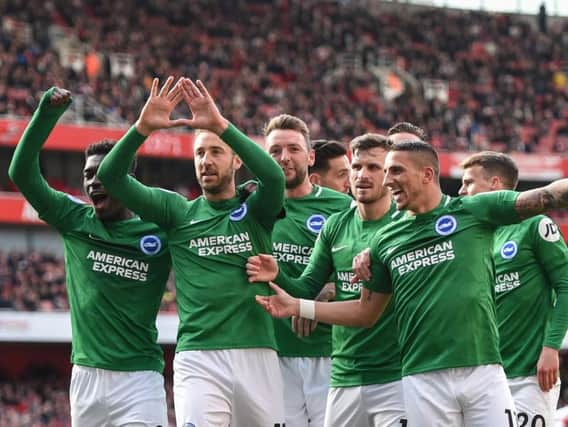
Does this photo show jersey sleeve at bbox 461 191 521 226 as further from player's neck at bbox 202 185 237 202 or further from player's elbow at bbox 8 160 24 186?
player's elbow at bbox 8 160 24 186

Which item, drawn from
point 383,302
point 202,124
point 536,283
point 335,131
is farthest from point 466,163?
point 335,131

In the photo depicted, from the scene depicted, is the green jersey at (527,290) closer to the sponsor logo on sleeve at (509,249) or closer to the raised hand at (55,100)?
the sponsor logo on sleeve at (509,249)

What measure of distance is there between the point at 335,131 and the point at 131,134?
28341mm

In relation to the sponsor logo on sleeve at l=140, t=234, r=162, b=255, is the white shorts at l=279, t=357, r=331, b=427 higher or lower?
lower

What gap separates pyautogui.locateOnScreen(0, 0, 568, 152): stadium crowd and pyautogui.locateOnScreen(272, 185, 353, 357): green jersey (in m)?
22.6

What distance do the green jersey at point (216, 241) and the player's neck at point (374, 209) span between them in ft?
2.10

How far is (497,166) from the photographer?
8281mm

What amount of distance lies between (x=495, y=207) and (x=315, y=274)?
1.47 m

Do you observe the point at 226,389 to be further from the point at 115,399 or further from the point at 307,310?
the point at 115,399

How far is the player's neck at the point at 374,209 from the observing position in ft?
25.5

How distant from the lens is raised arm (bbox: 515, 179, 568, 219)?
20.9ft

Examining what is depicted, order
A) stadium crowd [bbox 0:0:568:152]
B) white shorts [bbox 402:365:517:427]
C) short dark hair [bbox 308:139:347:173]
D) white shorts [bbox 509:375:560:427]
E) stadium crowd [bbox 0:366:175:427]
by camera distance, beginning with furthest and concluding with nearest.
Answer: stadium crowd [bbox 0:0:568:152] < stadium crowd [bbox 0:366:175:427] < short dark hair [bbox 308:139:347:173] < white shorts [bbox 509:375:560:427] < white shorts [bbox 402:365:517:427]

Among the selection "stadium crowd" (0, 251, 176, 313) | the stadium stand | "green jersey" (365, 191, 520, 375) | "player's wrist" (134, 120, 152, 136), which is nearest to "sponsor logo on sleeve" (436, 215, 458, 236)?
"green jersey" (365, 191, 520, 375)

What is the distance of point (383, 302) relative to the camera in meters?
7.20
